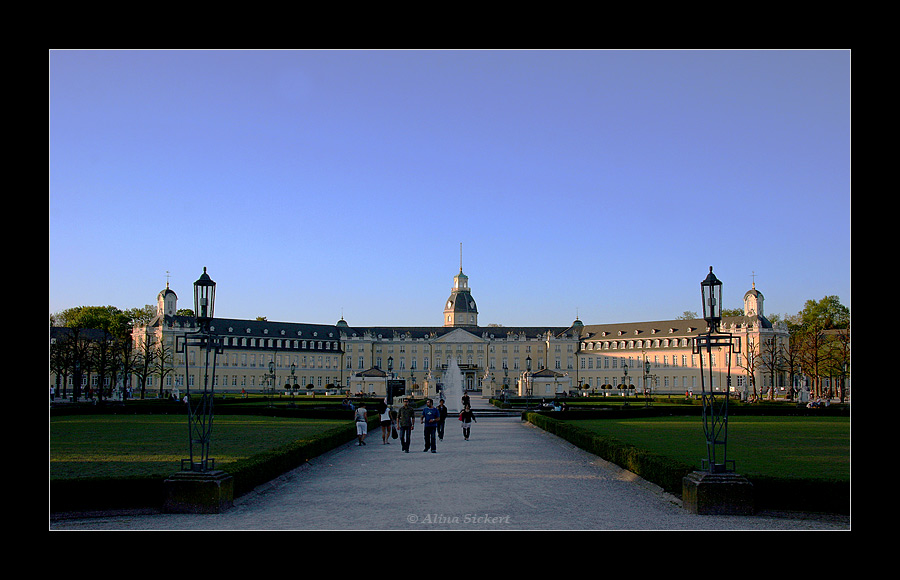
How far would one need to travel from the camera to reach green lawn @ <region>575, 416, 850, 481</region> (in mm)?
15016

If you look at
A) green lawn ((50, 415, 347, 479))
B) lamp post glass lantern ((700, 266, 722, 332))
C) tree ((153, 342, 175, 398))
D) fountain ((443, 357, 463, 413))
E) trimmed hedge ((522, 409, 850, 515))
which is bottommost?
fountain ((443, 357, 463, 413))

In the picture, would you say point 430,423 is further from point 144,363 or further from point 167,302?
point 167,302

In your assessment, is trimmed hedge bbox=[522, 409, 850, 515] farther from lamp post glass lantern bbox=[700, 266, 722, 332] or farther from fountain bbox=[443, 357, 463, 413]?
fountain bbox=[443, 357, 463, 413]

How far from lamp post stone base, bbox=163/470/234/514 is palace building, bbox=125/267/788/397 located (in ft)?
251

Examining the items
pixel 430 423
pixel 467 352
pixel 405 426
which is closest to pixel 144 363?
pixel 467 352

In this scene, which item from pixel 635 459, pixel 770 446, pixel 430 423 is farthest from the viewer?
pixel 430 423

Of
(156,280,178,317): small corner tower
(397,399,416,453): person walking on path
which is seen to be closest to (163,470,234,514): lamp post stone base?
(397,399,416,453): person walking on path

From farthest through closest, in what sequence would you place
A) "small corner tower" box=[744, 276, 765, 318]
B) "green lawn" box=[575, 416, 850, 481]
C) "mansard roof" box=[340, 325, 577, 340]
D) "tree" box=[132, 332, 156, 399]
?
"mansard roof" box=[340, 325, 577, 340] → "small corner tower" box=[744, 276, 765, 318] → "tree" box=[132, 332, 156, 399] → "green lawn" box=[575, 416, 850, 481]

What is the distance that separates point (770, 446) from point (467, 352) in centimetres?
9715

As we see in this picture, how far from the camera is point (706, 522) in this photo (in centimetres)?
1057

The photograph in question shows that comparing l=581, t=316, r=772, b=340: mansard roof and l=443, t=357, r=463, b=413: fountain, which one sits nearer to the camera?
l=443, t=357, r=463, b=413: fountain

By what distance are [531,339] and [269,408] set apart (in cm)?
8107

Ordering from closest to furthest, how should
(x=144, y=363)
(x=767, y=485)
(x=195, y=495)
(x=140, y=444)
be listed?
1. (x=195, y=495)
2. (x=767, y=485)
3. (x=140, y=444)
4. (x=144, y=363)

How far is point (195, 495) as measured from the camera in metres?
11.0
